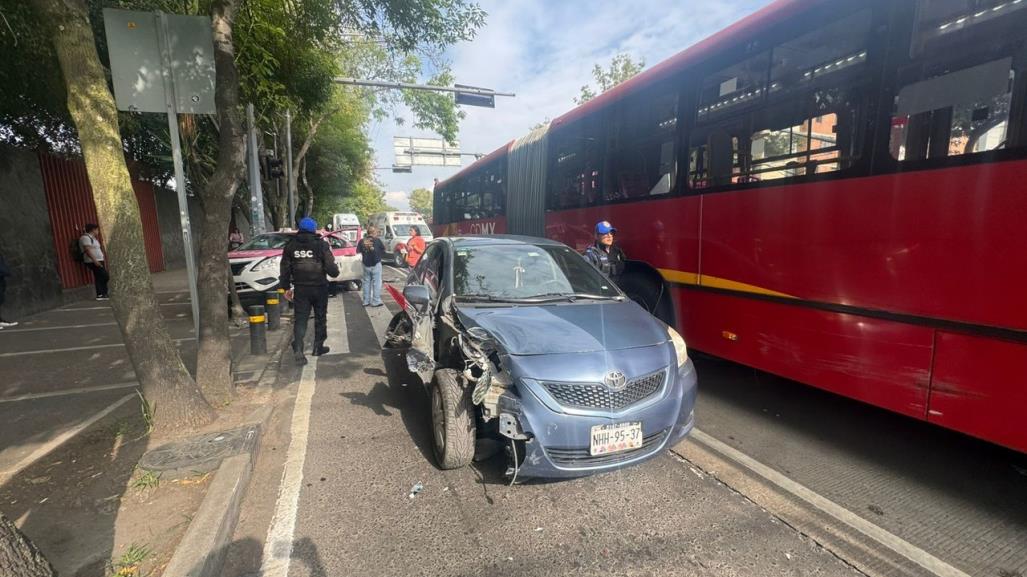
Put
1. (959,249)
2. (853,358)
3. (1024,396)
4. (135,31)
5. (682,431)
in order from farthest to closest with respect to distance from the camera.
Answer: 1. (135,31)
2. (853,358)
3. (682,431)
4. (959,249)
5. (1024,396)

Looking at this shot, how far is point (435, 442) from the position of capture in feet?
11.2

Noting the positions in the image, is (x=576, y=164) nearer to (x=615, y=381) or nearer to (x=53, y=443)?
(x=615, y=381)

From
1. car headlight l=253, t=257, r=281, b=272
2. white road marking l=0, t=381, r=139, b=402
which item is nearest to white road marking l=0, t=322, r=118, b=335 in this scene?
car headlight l=253, t=257, r=281, b=272

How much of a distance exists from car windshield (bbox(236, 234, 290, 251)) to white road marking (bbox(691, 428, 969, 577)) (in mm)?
9952

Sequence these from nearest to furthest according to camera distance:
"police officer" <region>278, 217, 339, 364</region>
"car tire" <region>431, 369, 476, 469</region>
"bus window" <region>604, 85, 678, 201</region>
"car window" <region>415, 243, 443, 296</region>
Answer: "car tire" <region>431, 369, 476, 469</region> → "car window" <region>415, 243, 443, 296</region> → "bus window" <region>604, 85, 678, 201</region> → "police officer" <region>278, 217, 339, 364</region>

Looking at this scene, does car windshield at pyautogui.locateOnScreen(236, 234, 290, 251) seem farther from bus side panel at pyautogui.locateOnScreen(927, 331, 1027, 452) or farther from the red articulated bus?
bus side panel at pyautogui.locateOnScreen(927, 331, 1027, 452)

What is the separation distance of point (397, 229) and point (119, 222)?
2034 cm

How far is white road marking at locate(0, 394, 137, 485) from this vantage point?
3.35 metres

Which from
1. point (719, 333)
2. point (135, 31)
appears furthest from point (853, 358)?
point (135, 31)

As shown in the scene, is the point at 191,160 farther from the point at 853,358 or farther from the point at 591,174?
the point at 853,358

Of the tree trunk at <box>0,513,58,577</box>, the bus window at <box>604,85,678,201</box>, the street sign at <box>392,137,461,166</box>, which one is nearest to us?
the tree trunk at <box>0,513,58,577</box>

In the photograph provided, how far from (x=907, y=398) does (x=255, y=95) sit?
8.39 metres

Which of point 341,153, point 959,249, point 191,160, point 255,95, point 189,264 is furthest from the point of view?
point 341,153

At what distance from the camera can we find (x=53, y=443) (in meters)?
3.80
